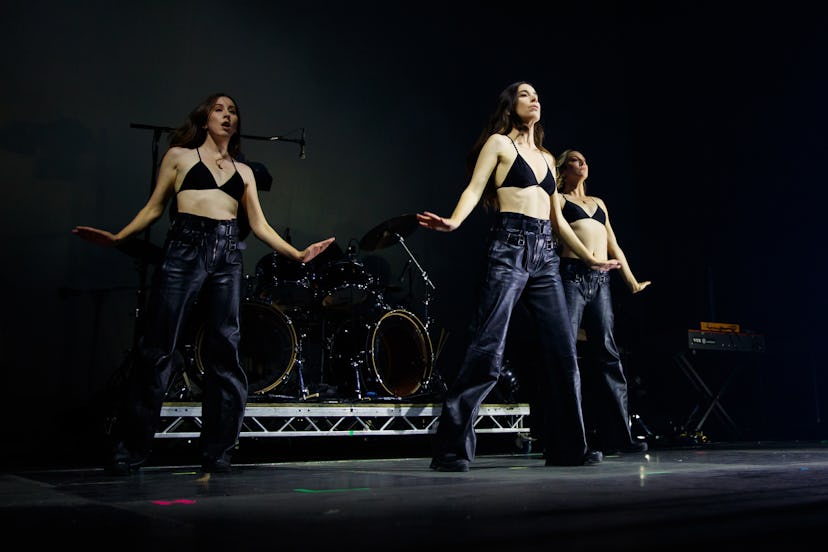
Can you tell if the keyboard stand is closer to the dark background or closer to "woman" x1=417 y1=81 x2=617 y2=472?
the dark background

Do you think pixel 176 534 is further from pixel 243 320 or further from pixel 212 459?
pixel 243 320

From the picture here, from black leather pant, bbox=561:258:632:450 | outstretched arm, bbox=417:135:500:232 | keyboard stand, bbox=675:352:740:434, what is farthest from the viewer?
keyboard stand, bbox=675:352:740:434

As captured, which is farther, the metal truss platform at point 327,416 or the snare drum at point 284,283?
the snare drum at point 284,283

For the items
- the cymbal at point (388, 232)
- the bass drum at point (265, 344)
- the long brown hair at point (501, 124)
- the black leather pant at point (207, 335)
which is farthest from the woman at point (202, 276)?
the cymbal at point (388, 232)

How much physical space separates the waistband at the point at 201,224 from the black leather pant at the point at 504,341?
1.18 metres

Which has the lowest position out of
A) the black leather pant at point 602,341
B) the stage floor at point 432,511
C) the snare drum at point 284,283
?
the stage floor at point 432,511

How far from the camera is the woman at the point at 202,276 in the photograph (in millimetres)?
3252

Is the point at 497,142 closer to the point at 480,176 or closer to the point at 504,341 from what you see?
the point at 480,176

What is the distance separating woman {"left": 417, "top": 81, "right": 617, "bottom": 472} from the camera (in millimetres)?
3289

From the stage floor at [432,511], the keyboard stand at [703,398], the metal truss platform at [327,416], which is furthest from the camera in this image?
the keyboard stand at [703,398]

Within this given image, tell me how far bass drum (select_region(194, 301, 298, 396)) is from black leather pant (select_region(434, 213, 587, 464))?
2.56 metres

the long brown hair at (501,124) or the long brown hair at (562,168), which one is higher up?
the long brown hair at (562,168)

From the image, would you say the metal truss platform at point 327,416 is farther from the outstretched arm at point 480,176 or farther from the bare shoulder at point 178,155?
the outstretched arm at point 480,176

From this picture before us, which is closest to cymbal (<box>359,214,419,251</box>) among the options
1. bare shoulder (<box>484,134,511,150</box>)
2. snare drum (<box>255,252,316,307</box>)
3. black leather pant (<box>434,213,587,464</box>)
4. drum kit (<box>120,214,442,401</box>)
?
drum kit (<box>120,214,442,401</box>)
